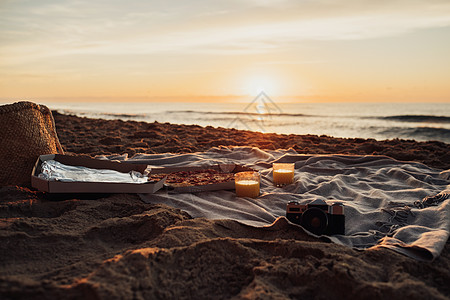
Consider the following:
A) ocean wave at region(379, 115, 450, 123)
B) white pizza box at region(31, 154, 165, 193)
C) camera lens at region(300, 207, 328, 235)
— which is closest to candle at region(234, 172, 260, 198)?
white pizza box at region(31, 154, 165, 193)

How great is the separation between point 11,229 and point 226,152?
3.42 m

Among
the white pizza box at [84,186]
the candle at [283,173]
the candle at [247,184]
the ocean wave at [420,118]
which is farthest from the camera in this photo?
the ocean wave at [420,118]

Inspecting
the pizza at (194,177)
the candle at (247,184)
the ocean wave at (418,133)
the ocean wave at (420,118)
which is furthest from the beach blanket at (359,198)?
the ocean wave at (420,118)

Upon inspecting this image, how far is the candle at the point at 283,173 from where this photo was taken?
3.49 meters

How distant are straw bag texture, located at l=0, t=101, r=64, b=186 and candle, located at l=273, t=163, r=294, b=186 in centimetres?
222

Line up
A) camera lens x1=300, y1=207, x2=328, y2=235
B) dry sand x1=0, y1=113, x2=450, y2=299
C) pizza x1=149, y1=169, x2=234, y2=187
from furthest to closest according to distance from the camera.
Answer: pizza x1=149, y1=169, x2=234, y2=187
camera lens x1=300, y1=207, x2=328, y2=235
dry sand x1=0, y1=113, x2=450, y2=299

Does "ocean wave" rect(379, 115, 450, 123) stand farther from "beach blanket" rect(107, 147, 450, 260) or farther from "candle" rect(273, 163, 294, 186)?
"candle" rect(273, 163, 294, 186)

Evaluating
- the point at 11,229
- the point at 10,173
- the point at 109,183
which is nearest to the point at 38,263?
the point at 11,229

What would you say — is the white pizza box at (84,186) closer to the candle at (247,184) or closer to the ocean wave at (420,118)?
the candle at (247,184)

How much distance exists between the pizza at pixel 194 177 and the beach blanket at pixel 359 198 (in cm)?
18

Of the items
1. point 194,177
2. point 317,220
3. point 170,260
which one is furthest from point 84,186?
point 317,220

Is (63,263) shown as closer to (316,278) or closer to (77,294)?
(77,294)

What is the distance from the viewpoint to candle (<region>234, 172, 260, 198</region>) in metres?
3.11

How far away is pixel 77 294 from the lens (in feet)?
4.48
